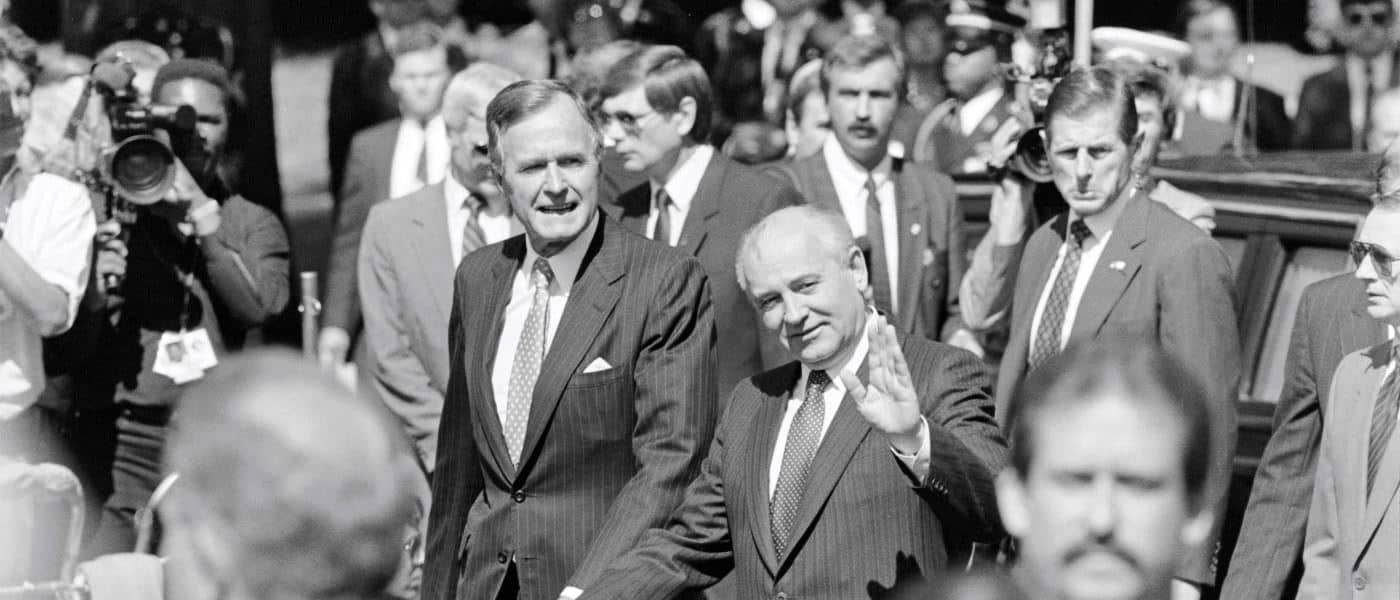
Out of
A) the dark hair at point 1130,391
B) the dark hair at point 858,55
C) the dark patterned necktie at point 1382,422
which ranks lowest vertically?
the dark patterned necktie at point 1382,422

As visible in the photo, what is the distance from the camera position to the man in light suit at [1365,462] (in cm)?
510

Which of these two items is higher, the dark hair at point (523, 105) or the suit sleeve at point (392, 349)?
the dark hair at point (523, 105)

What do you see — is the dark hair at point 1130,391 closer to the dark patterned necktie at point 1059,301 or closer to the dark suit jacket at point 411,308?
the dark patterned necktie at point 1059,301

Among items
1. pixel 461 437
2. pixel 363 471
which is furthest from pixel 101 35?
pixel 363 471

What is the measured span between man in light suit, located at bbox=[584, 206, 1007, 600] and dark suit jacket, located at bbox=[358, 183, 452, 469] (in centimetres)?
256

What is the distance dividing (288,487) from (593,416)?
309cm

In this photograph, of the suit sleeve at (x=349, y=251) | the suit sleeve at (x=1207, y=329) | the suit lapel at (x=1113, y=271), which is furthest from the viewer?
the suit sleeve at (x=349, y=251)

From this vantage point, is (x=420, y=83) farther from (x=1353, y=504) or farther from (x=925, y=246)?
(x=1353, y=504)

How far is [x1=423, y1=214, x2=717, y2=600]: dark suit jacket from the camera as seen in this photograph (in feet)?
19.2

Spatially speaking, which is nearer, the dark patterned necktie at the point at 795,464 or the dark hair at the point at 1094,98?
the dark patterned necktie at the point at 795,464

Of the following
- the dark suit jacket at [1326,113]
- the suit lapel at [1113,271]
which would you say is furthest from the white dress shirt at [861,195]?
the dark suit jacket at [1326,113]

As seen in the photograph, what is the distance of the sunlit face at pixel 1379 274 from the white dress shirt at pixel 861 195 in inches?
114

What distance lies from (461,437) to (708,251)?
1664 millimetres

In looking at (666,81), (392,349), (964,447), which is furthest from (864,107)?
(964,447)
